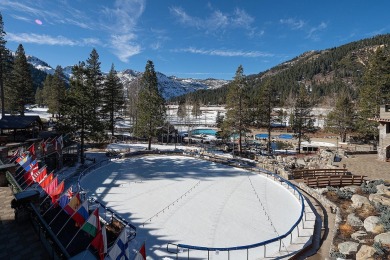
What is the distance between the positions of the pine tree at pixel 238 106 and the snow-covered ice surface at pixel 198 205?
35.1 ft

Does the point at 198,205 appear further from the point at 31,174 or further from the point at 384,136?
the point at 384,136

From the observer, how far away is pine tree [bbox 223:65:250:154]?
114 ft

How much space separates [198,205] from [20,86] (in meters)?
44.5

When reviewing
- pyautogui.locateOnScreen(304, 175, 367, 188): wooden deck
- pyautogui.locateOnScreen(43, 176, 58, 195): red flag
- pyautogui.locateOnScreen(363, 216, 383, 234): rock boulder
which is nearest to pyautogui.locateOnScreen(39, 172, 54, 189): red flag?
pyautogui.locateOnScreen(43, 176, 58, 195): red flag

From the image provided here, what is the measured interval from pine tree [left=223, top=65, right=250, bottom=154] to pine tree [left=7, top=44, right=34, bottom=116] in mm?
37362

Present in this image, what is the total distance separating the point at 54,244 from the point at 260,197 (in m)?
13.5

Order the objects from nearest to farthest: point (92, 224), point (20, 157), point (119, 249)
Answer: point (119, 249) < point (92, 224) < point (20, 157)

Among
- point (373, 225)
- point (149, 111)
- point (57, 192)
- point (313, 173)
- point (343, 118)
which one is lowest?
point (373, 225)

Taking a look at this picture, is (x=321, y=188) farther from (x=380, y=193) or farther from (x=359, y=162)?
(x=359, y=162)

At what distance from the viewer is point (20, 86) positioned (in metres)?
44.5

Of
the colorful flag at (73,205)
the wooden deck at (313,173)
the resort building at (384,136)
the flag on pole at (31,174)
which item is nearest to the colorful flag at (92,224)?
the colorful flag at (73,205)

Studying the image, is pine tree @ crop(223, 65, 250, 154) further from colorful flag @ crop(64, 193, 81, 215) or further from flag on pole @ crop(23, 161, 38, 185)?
colorful flag @ crop(64, 193, 81, 215)

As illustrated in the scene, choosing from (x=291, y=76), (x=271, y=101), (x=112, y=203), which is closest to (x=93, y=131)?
Result: (x=112, y=203)

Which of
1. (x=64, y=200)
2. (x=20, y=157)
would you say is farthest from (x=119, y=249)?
(x=20, y=157)
